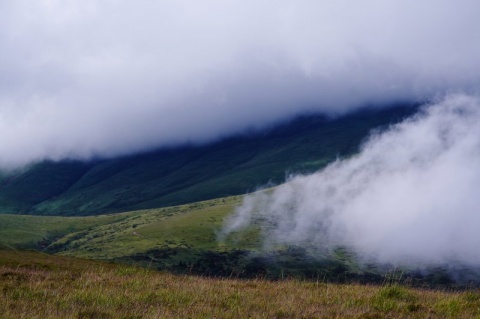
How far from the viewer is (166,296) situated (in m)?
13.3

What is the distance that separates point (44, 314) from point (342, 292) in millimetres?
9935

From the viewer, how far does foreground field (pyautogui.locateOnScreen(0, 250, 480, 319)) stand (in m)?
11.2

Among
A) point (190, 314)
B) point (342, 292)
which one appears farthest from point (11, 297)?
point (342, 292)

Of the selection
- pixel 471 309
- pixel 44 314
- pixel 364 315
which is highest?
pixel 44 314

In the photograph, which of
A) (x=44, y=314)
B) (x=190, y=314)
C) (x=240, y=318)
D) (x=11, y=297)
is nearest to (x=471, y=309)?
(x=240, y=318)

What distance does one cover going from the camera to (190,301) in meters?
13.0

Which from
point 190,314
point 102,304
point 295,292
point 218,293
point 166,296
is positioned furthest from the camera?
point 295,292

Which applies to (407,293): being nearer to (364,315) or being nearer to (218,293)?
(364,315)

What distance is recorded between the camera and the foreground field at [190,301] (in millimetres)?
11156

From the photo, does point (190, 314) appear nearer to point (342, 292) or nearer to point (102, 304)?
point (102, 304)

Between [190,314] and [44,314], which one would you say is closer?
[44,314]

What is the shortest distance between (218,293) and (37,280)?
5983mm

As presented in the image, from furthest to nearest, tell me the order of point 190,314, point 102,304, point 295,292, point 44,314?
point 295,292 → point 102,304 → point 190,314 → point 44,314

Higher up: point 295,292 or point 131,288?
point 131,288
